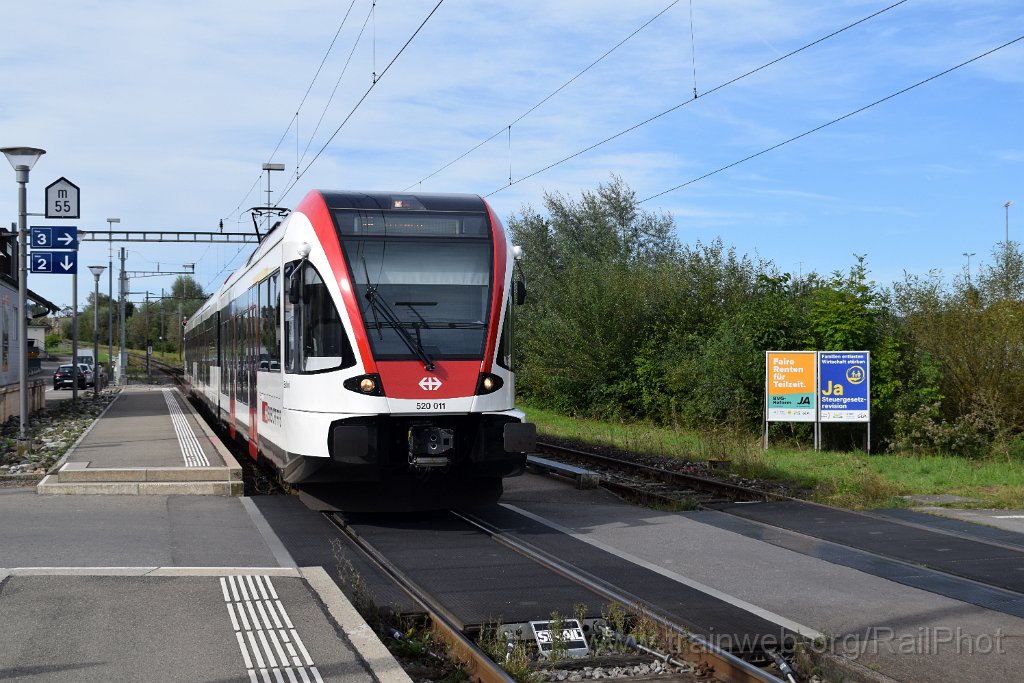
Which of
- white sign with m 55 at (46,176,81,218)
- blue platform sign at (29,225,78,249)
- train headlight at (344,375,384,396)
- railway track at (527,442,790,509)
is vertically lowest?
railway track at (527,442,790,509)

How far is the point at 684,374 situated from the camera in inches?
1156

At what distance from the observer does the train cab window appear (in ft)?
35.6

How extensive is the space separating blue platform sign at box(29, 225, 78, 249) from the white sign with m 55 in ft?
2.37

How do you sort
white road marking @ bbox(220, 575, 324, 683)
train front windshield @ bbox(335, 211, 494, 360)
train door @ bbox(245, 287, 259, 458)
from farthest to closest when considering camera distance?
train door @ bbox(245, 287, 259, 458), train front windshield @ bbox(335, 211, 494, 360), white road marking @ bbox(220, 575, 324, 683)

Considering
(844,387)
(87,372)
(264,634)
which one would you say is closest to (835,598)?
(264,634)

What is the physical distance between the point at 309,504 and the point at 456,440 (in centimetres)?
203

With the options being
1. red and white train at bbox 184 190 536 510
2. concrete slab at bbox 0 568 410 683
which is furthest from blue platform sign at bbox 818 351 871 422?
concrete slab at bbox 0 568 410 683

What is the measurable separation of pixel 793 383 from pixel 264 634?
51.6 ft

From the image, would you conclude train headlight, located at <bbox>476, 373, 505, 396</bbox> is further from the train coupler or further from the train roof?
the train roof

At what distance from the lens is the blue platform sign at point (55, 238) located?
1923cm

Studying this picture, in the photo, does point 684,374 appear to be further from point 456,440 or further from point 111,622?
point 111,622

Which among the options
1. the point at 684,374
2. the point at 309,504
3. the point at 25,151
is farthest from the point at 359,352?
the point at 684,374

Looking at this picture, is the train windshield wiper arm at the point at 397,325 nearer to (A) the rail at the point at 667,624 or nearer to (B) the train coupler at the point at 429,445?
(B) the train coupler at the point at 429,445

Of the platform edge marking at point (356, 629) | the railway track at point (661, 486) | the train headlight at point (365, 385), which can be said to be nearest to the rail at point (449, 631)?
the platform edge marking at point (356, 629)
